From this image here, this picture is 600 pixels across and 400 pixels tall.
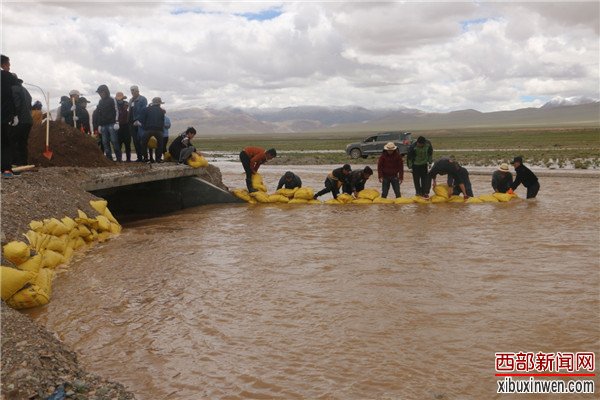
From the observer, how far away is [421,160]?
12609 millimetres

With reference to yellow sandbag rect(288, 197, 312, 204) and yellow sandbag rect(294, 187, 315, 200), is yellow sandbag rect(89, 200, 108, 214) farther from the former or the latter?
yellow sandbag rect(294, 187, 315, 200)

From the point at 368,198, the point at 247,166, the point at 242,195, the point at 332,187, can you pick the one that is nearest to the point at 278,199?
the point at 242,195

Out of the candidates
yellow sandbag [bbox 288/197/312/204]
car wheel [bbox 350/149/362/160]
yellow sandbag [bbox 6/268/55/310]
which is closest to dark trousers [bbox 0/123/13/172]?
yellow sandbag [bbox 6/268/55/310]

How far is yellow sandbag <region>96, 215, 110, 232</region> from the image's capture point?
9.57 m

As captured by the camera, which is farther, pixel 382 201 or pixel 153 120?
pixel 382 201

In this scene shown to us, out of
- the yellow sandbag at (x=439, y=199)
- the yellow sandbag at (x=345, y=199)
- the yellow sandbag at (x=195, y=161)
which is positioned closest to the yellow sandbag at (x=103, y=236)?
the yellow sandbag at (x=195, y=161)

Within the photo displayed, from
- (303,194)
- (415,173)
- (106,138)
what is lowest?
(303,194)

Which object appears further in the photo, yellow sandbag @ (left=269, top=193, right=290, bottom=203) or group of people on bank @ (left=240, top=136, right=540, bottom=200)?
yellow sandbag @ (left=269, top=193, right=290, bottom=203)

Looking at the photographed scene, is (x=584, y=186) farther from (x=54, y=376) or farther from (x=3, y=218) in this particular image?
(x=54, y=376)

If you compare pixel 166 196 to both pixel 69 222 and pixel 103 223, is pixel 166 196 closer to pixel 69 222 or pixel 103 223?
pixel 103 223

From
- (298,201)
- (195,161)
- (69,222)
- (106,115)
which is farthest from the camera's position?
(195,161)

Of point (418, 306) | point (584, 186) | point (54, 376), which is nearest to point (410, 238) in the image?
point (418, 306)

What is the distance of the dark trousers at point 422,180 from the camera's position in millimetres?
12930

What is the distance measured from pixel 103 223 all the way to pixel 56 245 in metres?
2.14
